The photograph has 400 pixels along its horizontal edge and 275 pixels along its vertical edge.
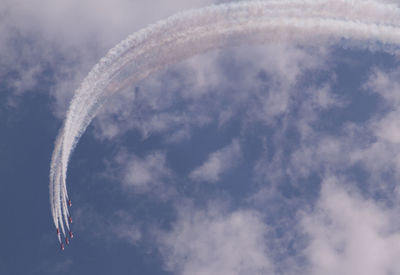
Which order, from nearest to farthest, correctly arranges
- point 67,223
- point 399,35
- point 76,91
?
point 399,35, point 76,91, point 67,223

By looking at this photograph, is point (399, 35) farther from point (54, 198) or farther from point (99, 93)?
point (54, 198)

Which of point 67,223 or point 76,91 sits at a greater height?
point 76,91

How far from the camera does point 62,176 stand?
4666 cm

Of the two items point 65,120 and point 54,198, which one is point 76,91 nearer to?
point 65,120

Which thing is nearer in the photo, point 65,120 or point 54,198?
point 65,120

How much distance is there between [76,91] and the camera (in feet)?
147

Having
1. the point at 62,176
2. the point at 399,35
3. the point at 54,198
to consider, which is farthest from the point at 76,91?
the point at 399,35

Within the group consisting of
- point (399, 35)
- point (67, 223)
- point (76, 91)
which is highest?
point (76, 91)

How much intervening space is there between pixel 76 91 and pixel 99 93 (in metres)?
2.18

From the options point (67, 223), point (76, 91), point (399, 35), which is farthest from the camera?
point (67, 223)

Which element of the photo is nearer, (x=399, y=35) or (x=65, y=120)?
(x=399, y=35)

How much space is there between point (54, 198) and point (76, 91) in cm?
1218

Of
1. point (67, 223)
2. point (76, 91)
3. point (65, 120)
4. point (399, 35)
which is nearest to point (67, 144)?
point (65, 120)

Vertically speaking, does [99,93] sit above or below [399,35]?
above
